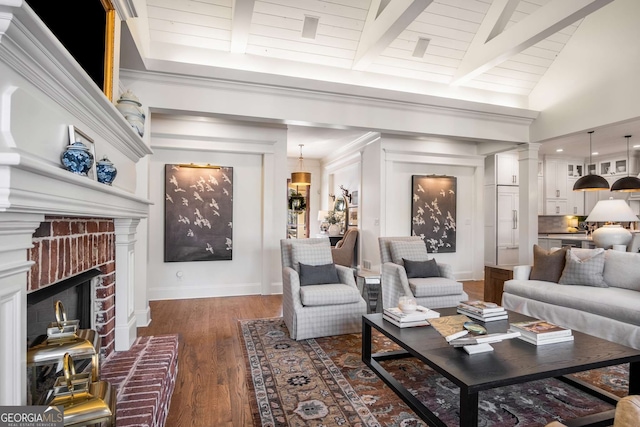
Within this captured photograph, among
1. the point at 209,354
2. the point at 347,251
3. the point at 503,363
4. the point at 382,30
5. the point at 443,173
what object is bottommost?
the point at 209,354

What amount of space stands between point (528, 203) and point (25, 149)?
18.7 ft

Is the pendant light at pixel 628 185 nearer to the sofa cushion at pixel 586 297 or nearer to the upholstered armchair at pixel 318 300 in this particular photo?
the sofa cushion at pixel 586 297

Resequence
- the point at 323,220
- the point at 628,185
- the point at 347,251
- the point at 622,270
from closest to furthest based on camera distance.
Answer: the point at 622,270 < the point at 628,185 < the point at 347,251 < the point at 323,220

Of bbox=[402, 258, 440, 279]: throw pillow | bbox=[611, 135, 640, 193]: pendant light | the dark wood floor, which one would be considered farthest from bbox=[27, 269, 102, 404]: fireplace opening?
bbox=[611, 135, 640, 193]: pendant light

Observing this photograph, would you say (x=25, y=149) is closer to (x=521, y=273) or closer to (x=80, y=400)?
(x=80, y=400)

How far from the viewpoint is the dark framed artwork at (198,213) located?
4.84m

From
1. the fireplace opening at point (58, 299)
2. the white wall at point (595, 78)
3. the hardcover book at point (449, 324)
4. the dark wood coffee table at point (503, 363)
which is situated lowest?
the dark wood coffee table at point (503, 363)

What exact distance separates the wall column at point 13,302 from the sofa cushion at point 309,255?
270cm

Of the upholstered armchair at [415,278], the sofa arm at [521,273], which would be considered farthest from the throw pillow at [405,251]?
the sofa arm at [521,273]

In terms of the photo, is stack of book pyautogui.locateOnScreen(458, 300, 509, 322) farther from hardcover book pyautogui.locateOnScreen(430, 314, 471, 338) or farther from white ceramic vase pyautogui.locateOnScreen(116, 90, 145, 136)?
white ceramic vase pyautogui.locateOnScreen(116, 90, 145, 136)

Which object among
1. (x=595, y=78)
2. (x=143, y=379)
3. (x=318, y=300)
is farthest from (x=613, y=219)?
(x=143, y=379)

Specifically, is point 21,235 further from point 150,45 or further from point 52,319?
point 150,45

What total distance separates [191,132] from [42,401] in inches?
156

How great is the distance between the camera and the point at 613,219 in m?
4.22
